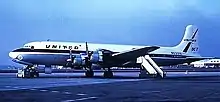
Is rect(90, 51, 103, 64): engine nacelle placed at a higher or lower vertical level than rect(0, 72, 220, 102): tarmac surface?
higher

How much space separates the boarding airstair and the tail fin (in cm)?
767

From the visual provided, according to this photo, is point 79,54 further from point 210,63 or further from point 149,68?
point 210,63

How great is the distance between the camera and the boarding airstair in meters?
41.8

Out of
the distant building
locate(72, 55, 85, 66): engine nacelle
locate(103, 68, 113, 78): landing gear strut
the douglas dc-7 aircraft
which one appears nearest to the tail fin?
the douglas dc-7 aircraft

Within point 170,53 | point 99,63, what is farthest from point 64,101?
point 170,53

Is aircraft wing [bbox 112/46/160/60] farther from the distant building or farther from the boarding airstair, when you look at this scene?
the distant building

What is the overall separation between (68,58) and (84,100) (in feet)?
84.0

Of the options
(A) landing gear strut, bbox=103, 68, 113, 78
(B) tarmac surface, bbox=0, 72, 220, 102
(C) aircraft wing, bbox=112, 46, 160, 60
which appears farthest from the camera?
(A) landing gear strut, bbox=103, 68, 113, 78

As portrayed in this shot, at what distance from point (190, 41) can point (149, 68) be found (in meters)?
10.8

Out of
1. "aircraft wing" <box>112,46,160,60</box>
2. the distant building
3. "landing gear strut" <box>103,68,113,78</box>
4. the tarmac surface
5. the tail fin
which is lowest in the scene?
the tarmac surface

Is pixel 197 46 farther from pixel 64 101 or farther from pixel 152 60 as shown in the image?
pixel 64 101

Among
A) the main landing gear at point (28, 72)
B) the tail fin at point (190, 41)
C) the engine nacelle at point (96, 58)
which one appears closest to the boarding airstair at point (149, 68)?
the engine nacelle at point (96, 58)

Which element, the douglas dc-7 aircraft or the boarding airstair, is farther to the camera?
the boarding airstair

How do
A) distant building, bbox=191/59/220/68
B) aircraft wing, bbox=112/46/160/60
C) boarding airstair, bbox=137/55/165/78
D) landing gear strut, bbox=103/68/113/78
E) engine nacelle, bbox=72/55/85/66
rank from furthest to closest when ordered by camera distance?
distant building, bbox=191/59/220/68, boarding airstair, bbox=137/55/165/78, landing gear strut, bbox=103/68/113/78, aircraft wing, bbox=112/46/160/60, engine nacelle, bbox=72/55/85/66
